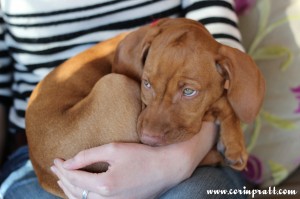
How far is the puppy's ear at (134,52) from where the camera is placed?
4.54ft

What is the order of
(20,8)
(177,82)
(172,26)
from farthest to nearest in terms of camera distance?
(20,8), (172,26), (177,82)

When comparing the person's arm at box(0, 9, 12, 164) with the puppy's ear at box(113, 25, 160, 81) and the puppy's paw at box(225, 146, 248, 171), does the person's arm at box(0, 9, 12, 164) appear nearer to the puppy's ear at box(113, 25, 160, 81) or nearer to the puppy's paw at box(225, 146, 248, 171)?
the puppy's ear at box(113, 25, 160, 81)

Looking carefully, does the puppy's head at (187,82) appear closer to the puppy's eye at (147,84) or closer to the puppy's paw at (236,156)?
the puppy's eye at (147,84)

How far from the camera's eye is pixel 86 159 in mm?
1307

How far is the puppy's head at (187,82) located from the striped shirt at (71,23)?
324 millimetres

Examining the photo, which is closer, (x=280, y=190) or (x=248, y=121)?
(x=248, y=121)

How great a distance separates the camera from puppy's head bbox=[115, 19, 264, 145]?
1.27m

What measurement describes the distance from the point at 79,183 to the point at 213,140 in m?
0.43

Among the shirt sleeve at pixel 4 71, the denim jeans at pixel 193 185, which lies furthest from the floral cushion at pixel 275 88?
the shirt sleeve at pixel 4 71

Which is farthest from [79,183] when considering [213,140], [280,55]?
[280,55]

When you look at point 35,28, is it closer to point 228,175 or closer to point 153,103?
point 153,103

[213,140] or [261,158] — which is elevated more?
[213,140]

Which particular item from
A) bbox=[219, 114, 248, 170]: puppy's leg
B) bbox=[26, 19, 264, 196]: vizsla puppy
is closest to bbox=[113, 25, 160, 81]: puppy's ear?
bbox=[26, 19, 264, 196]: vizsla puppy

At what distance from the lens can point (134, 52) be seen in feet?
4.66
